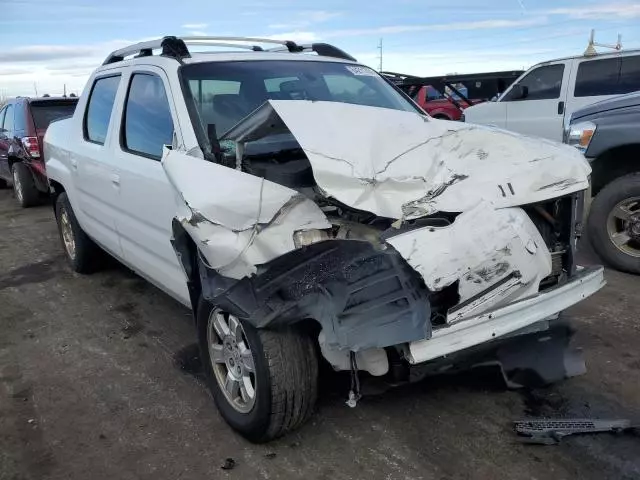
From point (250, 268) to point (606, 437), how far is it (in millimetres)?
1859

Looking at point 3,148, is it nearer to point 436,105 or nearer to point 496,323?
point 436,105

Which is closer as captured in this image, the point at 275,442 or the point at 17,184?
the point at 275,442

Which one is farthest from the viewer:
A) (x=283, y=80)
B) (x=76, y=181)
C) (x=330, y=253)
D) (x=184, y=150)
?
(x=76, y=181)

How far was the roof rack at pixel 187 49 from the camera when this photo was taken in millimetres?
3832

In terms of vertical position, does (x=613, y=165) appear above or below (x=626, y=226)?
above

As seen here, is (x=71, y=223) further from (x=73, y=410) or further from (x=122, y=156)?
(x=73, y=410)

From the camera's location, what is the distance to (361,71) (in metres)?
4.32

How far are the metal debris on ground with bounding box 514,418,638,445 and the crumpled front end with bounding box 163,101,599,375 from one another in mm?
621

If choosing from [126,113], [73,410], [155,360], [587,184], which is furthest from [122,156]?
[587,184]

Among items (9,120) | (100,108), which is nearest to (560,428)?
(100,108)

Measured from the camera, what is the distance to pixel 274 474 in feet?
8.93

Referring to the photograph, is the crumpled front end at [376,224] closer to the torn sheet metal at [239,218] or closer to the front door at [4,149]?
the torn sheet metal at [239,218]

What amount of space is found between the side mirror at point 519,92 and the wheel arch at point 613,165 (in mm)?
4151

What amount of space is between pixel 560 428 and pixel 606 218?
9.51 feet
